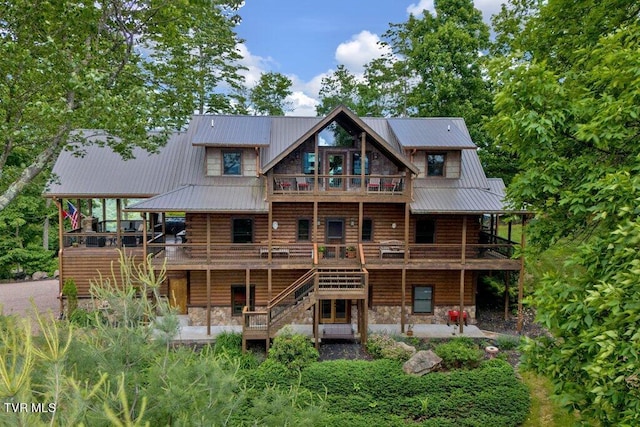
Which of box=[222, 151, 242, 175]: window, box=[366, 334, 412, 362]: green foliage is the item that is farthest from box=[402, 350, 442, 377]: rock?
box=[222, 151, 242, 175]: window

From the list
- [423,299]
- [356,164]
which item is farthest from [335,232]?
[423,299]

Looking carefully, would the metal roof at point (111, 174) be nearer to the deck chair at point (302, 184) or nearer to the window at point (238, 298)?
the window at point (238, 298)

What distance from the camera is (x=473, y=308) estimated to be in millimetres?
17188

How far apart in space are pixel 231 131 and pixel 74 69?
8082 millimetres

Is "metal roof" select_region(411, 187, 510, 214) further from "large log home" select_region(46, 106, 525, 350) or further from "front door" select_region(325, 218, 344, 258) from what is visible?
"front door" select_region(325, 218, 344, 258)

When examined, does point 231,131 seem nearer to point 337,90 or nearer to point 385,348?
point 385,348

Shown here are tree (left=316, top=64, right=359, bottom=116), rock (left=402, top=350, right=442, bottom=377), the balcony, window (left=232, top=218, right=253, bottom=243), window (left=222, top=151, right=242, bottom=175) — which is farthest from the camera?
A: tree (left=316, top=64, right=359, bottom=116)

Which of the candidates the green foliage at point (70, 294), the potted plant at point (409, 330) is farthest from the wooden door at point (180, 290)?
the potted plant at point (409, 330)

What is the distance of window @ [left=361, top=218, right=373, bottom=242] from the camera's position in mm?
17203

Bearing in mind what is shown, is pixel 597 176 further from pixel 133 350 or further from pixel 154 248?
pixel 154 248

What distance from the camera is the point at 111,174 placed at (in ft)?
56.5

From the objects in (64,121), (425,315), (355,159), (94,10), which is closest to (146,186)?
(64,121)

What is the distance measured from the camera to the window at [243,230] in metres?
16.8

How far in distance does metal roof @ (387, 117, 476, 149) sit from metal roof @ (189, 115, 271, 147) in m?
6.72
